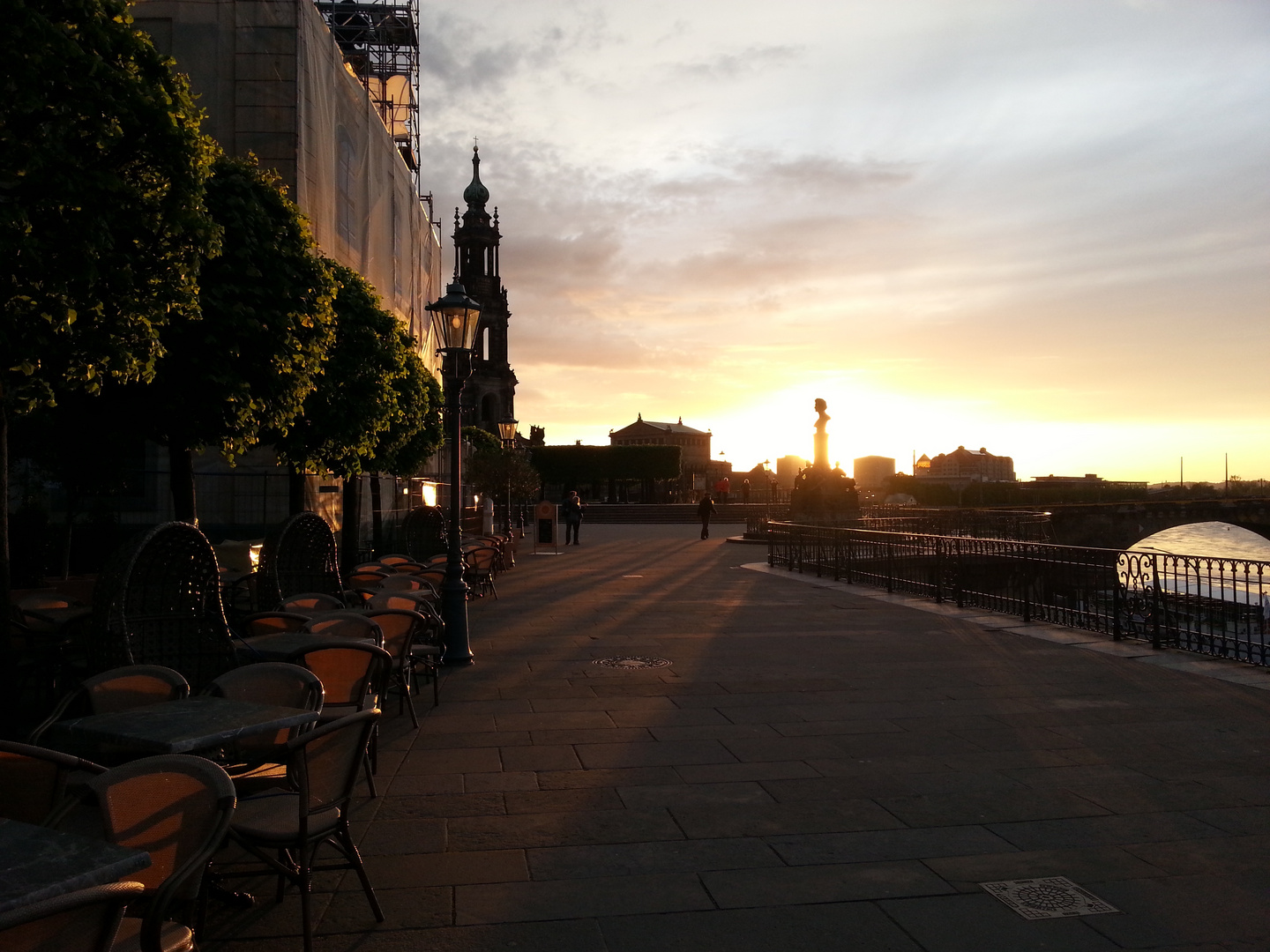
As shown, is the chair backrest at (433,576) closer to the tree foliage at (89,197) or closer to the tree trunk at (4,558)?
the tree foliage at (89,197)

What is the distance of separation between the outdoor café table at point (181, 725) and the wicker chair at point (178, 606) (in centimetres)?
167

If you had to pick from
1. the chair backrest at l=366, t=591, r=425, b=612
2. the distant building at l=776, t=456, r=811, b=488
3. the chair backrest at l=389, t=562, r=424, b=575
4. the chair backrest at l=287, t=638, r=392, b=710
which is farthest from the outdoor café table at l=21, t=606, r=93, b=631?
the distant building at l=776, t=456, r=811, b=488

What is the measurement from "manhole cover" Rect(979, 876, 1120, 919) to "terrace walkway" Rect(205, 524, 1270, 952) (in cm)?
7

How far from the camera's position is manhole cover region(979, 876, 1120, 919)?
13.8ft

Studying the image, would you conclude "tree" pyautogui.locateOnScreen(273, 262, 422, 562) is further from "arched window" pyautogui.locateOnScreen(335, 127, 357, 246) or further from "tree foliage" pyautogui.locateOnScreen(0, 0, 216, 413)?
"arched window" pyautogui.locateOnScreen(335, 127, 357, 246)

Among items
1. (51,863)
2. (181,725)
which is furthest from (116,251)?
(51,863)

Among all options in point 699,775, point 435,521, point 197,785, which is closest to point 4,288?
point 197,785

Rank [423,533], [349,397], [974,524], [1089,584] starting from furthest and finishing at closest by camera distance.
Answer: [974,524]
[423,533]
[349,397]
[1089,584]

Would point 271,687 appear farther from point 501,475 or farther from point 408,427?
point 501,475

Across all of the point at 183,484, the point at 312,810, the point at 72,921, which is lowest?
the point at 312,810

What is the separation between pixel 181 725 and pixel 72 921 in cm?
206

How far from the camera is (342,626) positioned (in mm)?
7148

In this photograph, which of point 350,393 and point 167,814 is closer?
point 167,814

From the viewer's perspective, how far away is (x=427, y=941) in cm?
396
